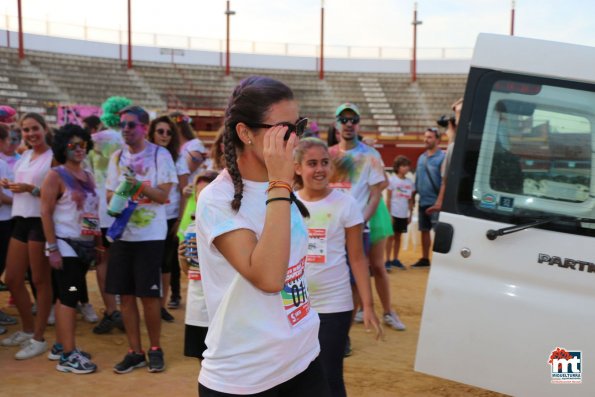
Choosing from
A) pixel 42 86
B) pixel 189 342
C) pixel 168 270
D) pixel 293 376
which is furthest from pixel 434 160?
pixel 42 86

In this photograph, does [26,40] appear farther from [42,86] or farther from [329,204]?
[329,204]

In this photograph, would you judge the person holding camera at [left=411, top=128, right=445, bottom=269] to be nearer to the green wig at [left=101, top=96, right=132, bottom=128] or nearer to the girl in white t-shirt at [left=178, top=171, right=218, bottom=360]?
the green wig at [left=101, top=96, right=132, bottom=128]

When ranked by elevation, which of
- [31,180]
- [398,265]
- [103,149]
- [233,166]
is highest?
[233,166]

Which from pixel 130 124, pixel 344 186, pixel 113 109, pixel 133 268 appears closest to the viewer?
pixel 133 268

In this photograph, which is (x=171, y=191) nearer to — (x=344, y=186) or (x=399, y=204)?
(x=344, y=186)

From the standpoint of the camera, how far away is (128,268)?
4605 millimetres

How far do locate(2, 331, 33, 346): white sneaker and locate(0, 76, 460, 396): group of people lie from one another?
1 centimetres

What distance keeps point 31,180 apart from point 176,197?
4.57ft

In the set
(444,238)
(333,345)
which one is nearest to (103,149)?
(333,345)

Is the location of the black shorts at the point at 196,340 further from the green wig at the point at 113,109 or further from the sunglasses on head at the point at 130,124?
the green wig at the point at 113,109

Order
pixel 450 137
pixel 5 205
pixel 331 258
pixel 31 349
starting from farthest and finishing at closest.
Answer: pixel 450 137 → pixel 5 205 → pixel 31 349 → pixel 331 258

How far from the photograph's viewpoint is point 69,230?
15.2 ft

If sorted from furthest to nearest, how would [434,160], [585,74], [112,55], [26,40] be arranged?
[112,55] < [26,40] < [434,160] < [585,74]

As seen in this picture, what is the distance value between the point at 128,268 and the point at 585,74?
338 centimetres
